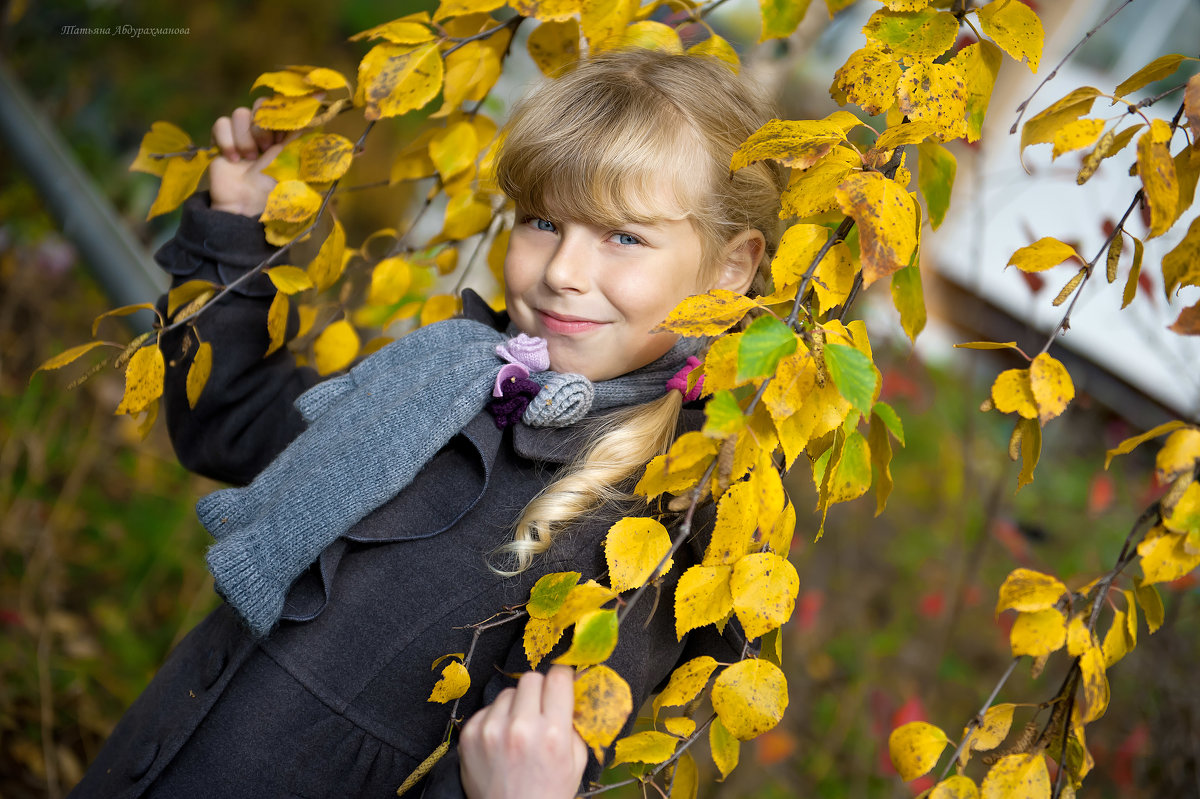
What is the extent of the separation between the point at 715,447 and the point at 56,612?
2452 millimetres

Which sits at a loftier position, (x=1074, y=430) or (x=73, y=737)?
(x=73, y=737)

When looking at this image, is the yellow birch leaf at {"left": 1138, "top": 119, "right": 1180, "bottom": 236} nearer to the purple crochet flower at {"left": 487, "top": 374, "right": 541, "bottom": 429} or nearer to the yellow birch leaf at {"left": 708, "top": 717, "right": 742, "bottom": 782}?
the yellow birch leaf at {"left": 708, "top": 717, "right": 742, "bottom": 782}

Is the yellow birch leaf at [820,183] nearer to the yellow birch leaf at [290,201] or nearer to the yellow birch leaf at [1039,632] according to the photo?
the yellow birch leaf at [1039,632]

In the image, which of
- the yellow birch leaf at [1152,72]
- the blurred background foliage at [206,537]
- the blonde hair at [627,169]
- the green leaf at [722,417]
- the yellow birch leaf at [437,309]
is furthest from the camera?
the blurred background foliage at [206,537]

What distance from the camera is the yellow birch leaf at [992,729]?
84 cm

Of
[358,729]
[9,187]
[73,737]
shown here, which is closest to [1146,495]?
[358,729]

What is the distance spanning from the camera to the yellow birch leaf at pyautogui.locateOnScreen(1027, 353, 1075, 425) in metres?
0.77

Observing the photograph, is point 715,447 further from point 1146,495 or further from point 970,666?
point 1146,495

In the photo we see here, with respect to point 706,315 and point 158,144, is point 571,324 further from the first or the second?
point 158,144

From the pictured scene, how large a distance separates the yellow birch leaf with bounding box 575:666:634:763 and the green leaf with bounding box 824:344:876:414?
0.31 metres

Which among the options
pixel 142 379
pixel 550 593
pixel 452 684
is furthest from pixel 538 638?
pixel 142 379

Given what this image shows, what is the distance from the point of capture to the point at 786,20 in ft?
3.85

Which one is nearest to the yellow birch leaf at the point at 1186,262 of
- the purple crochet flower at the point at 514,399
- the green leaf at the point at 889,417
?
the green leaf at the point at 889,417

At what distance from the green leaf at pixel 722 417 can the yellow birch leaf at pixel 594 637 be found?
18 centimetres
